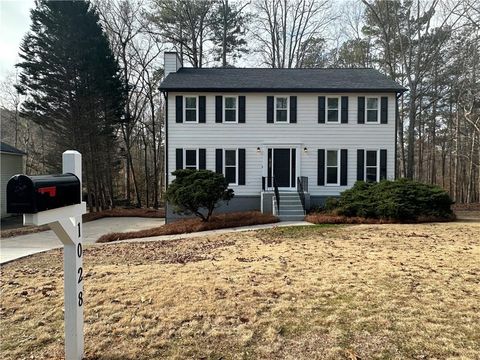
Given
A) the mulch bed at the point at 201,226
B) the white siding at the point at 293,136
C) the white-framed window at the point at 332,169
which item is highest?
the white siding at the point at 293,136

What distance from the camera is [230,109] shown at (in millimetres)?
16297

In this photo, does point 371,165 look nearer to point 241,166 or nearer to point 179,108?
point 241,166

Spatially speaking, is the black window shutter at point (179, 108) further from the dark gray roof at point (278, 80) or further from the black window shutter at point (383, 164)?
the black window shutter at point (383, 164)

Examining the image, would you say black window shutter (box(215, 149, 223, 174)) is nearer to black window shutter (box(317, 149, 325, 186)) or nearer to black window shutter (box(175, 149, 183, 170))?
black window shutter (box(175, 149, 183, 170))

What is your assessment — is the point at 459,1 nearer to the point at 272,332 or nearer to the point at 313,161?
the point at 313,161

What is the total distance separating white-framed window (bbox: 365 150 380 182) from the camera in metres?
16.3

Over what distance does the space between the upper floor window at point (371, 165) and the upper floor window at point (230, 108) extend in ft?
21.5

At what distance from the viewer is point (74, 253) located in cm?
275

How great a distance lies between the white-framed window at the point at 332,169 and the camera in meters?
16.3

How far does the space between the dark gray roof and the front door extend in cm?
293

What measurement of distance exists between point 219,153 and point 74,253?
1360cm

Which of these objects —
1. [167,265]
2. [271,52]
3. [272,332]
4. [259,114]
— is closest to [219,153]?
[259,114]

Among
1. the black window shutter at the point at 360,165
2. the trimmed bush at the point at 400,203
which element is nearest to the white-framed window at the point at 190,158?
the trimmed bush at the point at 400,203

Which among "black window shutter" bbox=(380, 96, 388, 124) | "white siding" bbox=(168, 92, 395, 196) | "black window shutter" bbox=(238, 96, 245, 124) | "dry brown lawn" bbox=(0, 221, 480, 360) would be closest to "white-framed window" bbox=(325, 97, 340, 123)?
"white siding" bbox=(168, 92, 395, 196)
